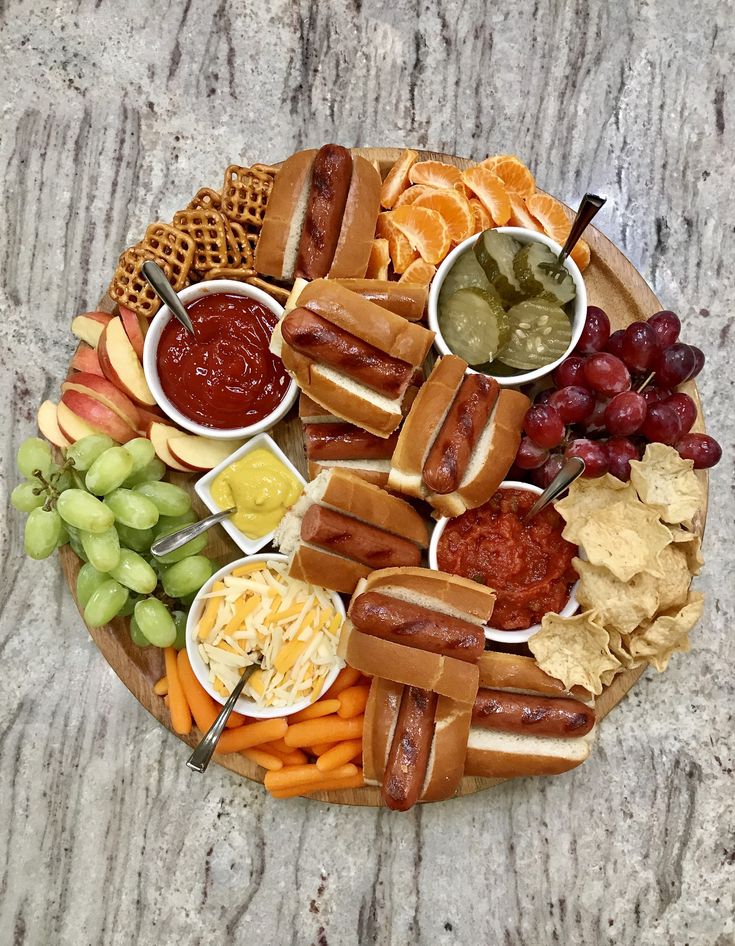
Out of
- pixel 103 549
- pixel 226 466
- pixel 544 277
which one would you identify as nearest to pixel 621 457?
pixel 544 277

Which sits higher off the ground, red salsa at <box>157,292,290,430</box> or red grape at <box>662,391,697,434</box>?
red grape at <box>662,391,697,434</box>

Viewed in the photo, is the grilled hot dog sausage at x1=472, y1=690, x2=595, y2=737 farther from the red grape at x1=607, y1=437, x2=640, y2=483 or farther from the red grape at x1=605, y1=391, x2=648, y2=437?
the red grape at x1=605, y1=391, x2=648, y2=437

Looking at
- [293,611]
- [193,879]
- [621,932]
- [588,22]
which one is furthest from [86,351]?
[621,932]

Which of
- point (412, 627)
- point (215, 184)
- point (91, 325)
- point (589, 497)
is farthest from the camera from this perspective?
point (215, 184)

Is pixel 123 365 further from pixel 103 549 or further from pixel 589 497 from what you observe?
pixel 589 497

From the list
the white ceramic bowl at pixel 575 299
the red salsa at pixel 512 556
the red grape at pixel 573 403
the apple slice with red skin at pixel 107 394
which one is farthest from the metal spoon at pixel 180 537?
the red grape at pixel 573 403

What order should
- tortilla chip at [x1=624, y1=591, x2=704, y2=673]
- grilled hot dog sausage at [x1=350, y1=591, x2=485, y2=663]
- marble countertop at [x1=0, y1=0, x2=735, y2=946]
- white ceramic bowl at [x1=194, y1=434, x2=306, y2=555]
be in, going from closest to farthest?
grilled hot dog sausage at [x1=350, y1=591, x2=485, y2=663] → tortilla chip at [x1=624, y1=591, x2=704, y2=673] → white ceramic bowl at [x1=194, y1=434, x2=306, y2=555] → marble countertop at [x1=0, y1=0, x2=735, y2=946]

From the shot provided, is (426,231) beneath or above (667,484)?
above

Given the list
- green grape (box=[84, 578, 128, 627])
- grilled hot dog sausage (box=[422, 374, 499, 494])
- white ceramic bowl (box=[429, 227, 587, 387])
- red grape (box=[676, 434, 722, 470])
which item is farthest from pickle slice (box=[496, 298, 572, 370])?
green grape (box=[84, 578, 128, 627])
